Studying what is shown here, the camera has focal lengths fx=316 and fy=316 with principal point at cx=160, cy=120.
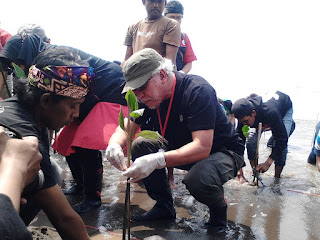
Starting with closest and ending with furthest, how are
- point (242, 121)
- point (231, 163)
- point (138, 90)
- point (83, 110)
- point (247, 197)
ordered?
point (138, 90) < point (231, 163) < point (83, 110) < point (247, 197) < point (242, 121)

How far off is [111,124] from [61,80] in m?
0.99

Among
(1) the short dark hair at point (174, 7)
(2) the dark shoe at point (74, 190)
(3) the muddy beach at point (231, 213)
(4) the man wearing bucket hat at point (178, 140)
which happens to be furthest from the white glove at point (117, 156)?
(1) the short dark hair at point (174, 7)

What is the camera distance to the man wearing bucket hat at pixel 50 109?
1.54 m

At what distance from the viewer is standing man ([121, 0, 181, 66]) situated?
326 cm

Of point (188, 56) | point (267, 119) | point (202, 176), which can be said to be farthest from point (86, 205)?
point (267, 119)

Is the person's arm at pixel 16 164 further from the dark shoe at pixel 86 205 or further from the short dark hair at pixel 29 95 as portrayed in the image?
the dark shoe at pixel 86 205

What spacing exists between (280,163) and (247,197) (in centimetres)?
124

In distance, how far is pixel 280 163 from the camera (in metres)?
4.26

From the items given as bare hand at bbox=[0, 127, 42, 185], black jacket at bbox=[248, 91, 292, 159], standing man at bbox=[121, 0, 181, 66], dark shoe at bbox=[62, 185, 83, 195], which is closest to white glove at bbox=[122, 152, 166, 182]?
bare hand at bbox=[0, 127, 42, 185]

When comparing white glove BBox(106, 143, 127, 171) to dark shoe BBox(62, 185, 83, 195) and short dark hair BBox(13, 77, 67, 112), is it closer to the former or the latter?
short dark hair BBox(13, 77, 67, 112)

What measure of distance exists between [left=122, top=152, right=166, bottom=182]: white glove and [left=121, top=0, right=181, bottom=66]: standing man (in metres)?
1.47

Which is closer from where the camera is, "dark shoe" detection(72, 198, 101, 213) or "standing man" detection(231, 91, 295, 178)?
"dark shoe" detection(72, 198, 101, 213)

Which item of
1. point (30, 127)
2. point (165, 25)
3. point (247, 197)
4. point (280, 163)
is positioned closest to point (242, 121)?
point (280, 163)

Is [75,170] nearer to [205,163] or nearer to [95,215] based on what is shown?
[95,215]
